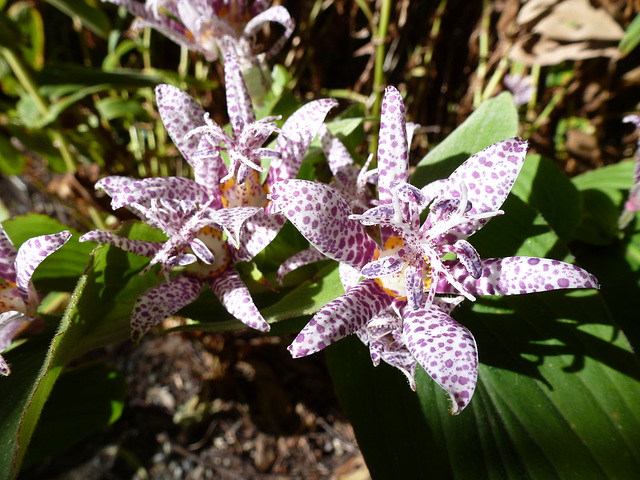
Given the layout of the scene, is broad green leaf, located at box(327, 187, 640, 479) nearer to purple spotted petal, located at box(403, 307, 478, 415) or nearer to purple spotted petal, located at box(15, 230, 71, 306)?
purple spotted petal, located at box(403, 307, 478, 415)

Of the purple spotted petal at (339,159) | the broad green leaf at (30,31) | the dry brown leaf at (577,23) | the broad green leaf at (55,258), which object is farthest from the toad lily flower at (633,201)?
the broad green leaf at (30,31)

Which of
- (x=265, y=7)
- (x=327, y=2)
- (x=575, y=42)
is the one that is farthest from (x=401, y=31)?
(x=265, y=7)

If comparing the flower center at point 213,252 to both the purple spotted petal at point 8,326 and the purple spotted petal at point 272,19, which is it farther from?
the purple spotted petal at point 272,19

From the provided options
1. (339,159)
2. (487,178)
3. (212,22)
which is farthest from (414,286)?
(212,22)

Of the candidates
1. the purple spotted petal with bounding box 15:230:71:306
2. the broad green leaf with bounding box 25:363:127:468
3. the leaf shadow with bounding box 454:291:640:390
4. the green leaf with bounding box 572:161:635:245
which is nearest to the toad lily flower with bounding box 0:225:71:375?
the purple spotted petal with bounding box 15:230:71:306

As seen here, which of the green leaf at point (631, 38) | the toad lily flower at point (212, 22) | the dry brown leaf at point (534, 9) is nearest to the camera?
the toad lily flower at point (212, 22)

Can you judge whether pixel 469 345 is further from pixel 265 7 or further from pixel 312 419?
pixel 312 419
